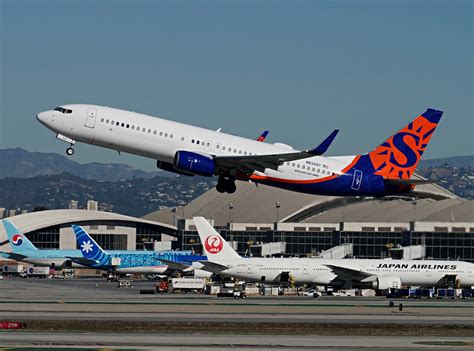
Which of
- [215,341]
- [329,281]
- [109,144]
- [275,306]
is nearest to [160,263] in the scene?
[329,281]

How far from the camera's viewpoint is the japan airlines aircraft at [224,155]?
79562 mm

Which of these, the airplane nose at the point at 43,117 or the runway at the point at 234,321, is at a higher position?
the airplane nose at the point at 43,117

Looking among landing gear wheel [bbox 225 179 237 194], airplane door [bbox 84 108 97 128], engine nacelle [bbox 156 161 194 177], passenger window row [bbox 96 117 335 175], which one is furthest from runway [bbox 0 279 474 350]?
airplane door [bbox 84 108 97 128]

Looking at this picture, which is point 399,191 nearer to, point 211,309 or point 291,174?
point 291,174

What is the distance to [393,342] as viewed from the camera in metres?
61.1

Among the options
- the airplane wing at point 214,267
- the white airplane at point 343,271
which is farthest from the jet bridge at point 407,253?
the airplane wing at point 214,267

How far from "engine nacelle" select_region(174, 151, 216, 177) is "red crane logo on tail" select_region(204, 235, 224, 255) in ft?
113

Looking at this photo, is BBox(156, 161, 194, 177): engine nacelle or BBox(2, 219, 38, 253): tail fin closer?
BBox(156, 161, 194, 177): engine nacelle

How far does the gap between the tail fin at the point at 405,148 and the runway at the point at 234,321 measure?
1142 cm

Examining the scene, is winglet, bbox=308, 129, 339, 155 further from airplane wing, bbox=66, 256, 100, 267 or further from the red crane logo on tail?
airplane wing, bbox=66, 256, 100, 267

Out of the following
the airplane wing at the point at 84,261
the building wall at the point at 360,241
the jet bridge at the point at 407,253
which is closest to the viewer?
the airplane wing at the point at 84,261

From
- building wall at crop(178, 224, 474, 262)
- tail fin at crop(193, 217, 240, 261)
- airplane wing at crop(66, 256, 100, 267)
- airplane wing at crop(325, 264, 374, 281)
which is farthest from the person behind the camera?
building wall at crop(178, 224, 474, 262)

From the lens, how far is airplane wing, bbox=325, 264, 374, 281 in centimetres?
11175

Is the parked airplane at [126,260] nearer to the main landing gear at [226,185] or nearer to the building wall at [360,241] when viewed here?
the building wall at [360,241]
